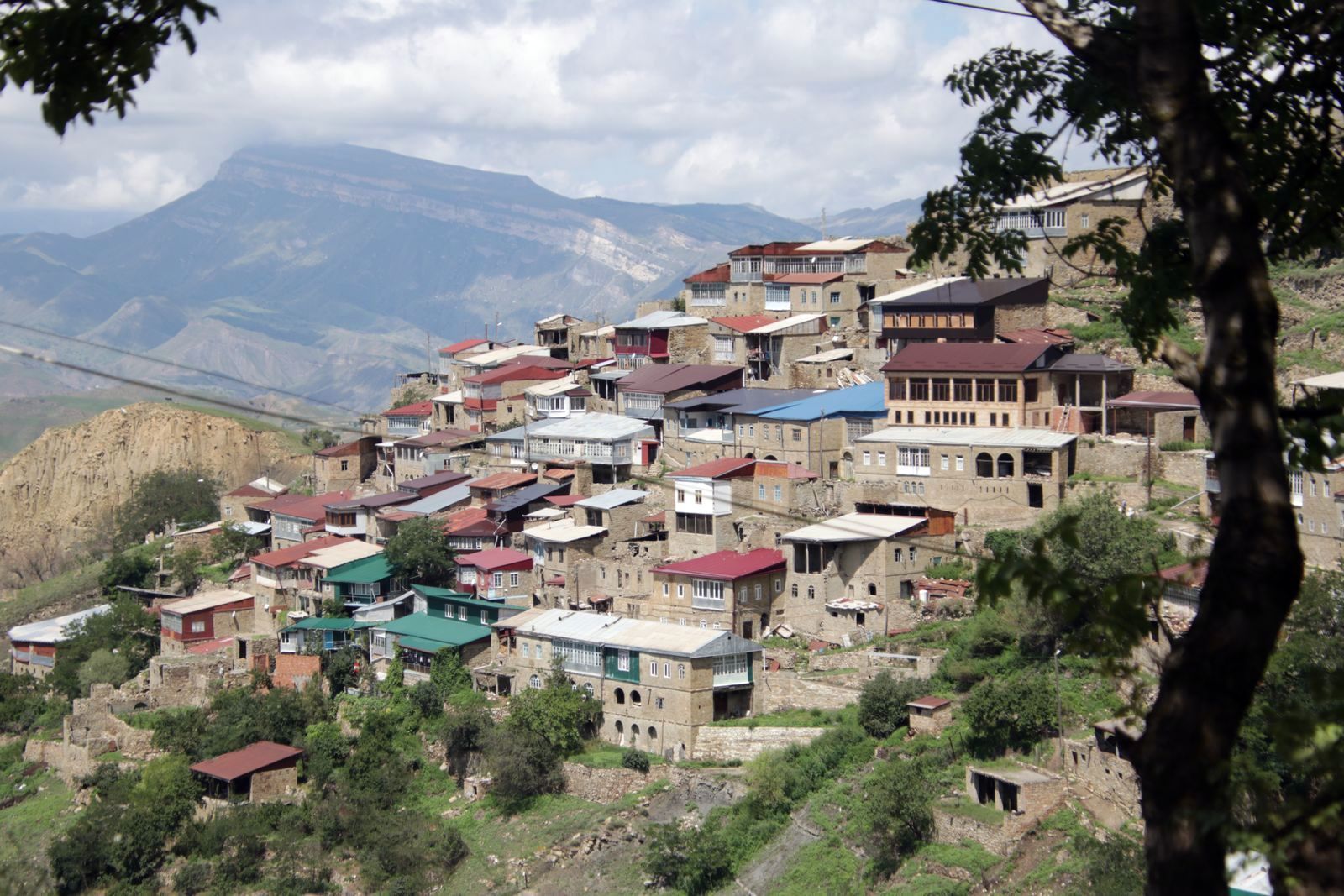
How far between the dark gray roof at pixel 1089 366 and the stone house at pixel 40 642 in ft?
90.6

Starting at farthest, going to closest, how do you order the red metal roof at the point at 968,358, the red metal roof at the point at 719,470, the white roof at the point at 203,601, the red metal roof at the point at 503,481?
the red metal roof at the point at 503,481 < the white roof at the point at 203,601 < the red metal roof at the point at 719,470 < the red metal roof at the point at 968,358

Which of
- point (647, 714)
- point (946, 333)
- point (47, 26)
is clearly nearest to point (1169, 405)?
point (946, 333)

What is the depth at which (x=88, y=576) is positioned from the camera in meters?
51.0

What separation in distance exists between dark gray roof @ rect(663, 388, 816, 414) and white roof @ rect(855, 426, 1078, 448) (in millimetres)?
4666

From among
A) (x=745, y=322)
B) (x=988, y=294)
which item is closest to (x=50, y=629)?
Answer: (x=745, y=322)

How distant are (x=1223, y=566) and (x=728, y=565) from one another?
24855mm

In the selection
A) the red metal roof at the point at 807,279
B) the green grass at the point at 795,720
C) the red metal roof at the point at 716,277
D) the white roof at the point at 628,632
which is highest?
the red metal roof at the point at 716,277

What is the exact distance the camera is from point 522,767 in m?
25.9

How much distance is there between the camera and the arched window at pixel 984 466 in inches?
1163

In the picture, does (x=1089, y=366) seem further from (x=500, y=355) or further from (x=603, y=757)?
(x=500, y=355)

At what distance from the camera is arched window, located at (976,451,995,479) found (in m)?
29.5

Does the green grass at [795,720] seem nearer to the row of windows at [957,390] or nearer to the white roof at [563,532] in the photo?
the white roof at [563,532]

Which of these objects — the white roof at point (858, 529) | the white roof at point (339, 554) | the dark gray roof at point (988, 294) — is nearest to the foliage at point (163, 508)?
A: the white roof at point (339, 554)

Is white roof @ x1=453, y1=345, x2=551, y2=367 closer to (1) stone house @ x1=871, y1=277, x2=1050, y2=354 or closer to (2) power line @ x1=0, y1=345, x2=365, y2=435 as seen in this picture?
(1) stone house @ x1=871, y1=277, x2=1050, y2=354
